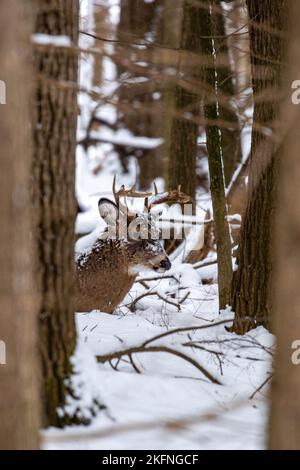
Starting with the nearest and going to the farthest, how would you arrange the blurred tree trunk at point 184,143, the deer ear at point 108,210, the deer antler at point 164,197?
the deer ear at point 108,210 < the deer antler at point 164,197 < the blurred tree trunk at point 184,143

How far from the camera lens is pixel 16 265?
367 cm

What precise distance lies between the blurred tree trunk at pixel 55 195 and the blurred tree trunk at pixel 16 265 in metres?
0.44

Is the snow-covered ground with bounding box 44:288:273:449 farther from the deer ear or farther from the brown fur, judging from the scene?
the deer ear

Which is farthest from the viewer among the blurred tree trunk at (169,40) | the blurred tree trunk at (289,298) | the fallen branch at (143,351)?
the blurred tree trunk at (169,40)

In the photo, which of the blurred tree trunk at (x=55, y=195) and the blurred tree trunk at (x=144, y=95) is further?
the blurred tree trunk at (x=144, y=95)

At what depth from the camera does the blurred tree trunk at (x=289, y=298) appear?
3.35m

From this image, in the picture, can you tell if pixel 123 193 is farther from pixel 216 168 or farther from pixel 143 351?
pixel 143 351

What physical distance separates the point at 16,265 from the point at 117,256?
451 cm

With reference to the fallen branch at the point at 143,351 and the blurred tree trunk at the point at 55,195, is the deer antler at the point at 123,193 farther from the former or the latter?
the blurred tree trunk at the point at 55,195

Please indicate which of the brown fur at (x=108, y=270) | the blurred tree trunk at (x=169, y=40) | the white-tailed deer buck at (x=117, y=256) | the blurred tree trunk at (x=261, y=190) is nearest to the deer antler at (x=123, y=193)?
the white-tailed deer buck at (x=117, y=256)

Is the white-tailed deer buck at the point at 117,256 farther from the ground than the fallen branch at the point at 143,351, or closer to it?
farther from the ground

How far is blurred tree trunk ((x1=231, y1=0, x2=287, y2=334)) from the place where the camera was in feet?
20.3

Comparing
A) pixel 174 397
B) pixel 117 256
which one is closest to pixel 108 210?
pixel 117 256
